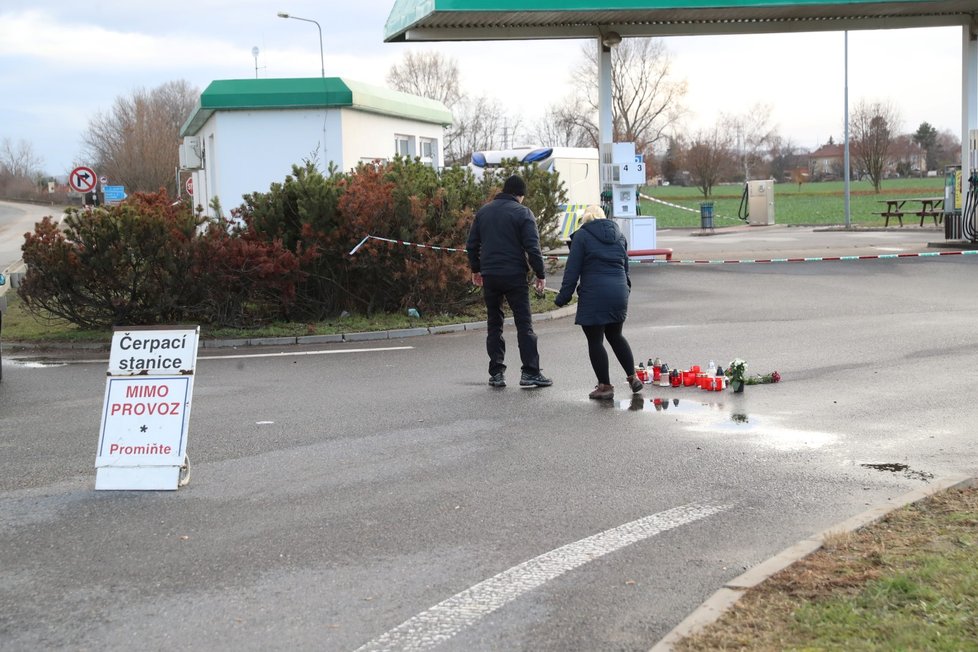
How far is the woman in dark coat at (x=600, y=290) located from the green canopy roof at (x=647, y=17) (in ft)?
43.3

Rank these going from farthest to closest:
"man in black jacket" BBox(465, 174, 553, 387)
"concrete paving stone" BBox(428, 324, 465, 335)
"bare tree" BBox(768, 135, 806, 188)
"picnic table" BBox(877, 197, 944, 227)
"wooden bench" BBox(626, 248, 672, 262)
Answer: "bare tree" BBox(768, 135, 806, 188)
"picnic table" BBox(877, 197, 944, 227)
"wooden bench" BBox(626, 248, 672, 262)
"concrete paving stone" BBox(428, 324, 465, 335)
"man in black jacket" BBox(465, 174, 553, 387)

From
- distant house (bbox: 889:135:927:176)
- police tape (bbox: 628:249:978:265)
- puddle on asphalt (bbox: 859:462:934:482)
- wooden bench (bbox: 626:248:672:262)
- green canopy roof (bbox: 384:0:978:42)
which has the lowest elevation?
puddle on asphalt (bbox: 859:462:934:482)

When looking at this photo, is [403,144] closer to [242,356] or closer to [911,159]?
[242,356]

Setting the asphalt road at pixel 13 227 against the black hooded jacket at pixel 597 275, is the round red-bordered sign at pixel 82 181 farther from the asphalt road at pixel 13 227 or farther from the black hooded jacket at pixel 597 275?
the black hooded jacket at pixel 597 275

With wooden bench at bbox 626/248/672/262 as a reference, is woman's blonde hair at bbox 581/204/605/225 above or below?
above

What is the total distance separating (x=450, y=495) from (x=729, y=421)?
3.01 metres

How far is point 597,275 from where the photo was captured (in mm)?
10148

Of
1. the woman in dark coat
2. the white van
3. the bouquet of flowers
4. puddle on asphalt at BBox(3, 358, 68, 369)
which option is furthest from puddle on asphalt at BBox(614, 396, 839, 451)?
the white van

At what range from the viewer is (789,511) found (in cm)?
628

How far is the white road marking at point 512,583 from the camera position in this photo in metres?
4.59

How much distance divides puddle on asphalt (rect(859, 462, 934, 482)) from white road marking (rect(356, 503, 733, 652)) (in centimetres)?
139

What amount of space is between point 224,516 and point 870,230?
34.1 metres

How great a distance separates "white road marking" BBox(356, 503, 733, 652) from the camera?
4.59 m

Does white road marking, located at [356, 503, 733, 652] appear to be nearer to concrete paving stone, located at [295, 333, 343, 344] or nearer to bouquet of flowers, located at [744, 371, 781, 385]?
bouquet of flowers, located at [744, 371, 781, 385]
